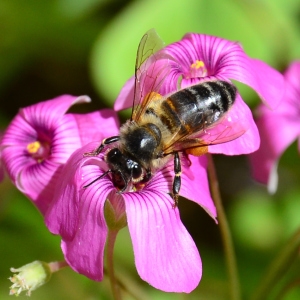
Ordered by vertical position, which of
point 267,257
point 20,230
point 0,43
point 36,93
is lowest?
point 267,257

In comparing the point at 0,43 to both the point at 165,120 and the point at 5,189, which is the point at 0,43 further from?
the point at 165,120

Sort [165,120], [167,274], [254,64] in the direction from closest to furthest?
[167,274] < [165,120] < [254,64]

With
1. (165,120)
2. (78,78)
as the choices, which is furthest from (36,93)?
(165,120)

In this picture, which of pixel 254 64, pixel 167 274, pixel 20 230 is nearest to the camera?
pixel 167 274

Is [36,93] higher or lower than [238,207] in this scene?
higher

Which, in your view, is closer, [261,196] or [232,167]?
[261,196]

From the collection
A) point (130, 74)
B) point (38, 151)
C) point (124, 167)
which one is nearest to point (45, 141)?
point (38, 151)

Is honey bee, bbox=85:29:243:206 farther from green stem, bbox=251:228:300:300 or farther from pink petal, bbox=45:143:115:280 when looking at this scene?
green stem, bbox=251:228:300:300

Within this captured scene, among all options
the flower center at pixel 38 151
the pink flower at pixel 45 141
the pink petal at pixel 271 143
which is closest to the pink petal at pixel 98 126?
the pink flower at pixel 45 141
